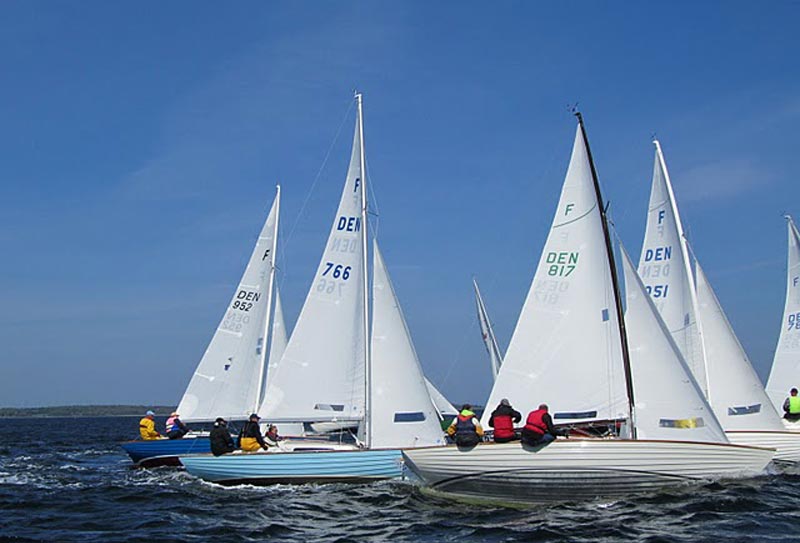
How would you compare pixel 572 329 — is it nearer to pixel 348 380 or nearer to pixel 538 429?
pixel 538 429

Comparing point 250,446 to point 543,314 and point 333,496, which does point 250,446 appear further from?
point 543,314

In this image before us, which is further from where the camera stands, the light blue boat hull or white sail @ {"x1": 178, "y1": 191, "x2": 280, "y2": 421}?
white sail @ {"x1": 178, "y1": 191, "x2": 280, "y2": 421}

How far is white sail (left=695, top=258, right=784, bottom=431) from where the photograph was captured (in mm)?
22141

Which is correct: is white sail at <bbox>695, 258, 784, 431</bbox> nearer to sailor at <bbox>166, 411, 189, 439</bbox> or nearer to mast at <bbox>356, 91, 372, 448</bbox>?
mast at <bbox>356, 91, 372, 448</bbox>

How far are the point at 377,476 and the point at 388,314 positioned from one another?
159 inches

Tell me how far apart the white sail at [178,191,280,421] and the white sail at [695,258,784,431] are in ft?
48.9

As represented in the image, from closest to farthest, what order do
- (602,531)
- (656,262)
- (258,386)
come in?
(602,531), (656,262), (258,386)

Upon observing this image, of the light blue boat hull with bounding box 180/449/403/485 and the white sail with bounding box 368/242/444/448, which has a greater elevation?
the white sail with bounding box 368/242/444/448

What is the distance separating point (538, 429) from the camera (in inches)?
602

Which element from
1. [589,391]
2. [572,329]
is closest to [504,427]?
[589,391]

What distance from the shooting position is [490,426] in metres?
18.4

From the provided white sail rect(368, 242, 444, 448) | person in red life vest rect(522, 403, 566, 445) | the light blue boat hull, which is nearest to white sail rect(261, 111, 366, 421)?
white sail rect(368, 242, 444, 448)

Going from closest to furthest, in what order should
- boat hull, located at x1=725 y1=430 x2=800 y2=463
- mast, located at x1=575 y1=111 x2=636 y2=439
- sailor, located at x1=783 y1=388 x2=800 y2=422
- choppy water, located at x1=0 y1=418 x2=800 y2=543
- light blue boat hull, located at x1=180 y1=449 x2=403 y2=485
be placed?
1. choppy water, located at x1=0 y1=418 x2=800 y2=543
2. mast, located at x1=575 y1=111 x2=636 y2=439
3. light blue boat hull, located at x1=180 y1=449 x2=403 y2=485
4. boat hull, located at x1=725 y1=430 x2=800 y2=463
5. sailor, located at x1=783 y1=388 x2=800 y2=422

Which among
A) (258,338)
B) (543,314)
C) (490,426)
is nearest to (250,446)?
(490,426)
